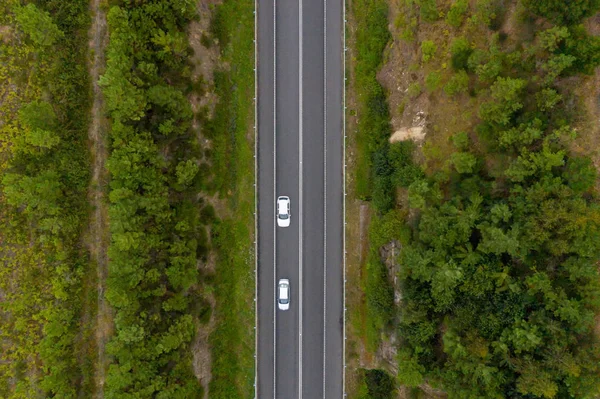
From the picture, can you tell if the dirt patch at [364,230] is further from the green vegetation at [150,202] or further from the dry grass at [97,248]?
the dry grass at [97,248]

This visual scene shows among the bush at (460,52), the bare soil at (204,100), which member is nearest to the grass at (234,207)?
the bare soil at (204,100)

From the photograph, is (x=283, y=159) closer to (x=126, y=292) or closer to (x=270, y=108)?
(x=270, y=108)

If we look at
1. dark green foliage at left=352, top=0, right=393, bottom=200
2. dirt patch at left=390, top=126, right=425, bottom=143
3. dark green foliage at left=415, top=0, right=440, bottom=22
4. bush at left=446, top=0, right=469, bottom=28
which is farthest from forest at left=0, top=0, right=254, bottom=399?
bush at left=446, top=0, right=469, bottom=28

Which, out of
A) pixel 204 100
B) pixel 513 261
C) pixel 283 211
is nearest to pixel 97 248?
pixel 204 100

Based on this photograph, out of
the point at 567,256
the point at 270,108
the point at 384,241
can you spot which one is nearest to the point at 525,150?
the point at 567,256

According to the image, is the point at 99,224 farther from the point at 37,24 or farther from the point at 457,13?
A: the point at 457,13

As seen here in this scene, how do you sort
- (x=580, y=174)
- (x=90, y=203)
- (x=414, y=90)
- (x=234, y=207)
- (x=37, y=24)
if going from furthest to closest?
(x=234, y=207) → (x=90, y=203) → (x=414, y=90) → (x=37, y=24) → (x=580, y=174)
